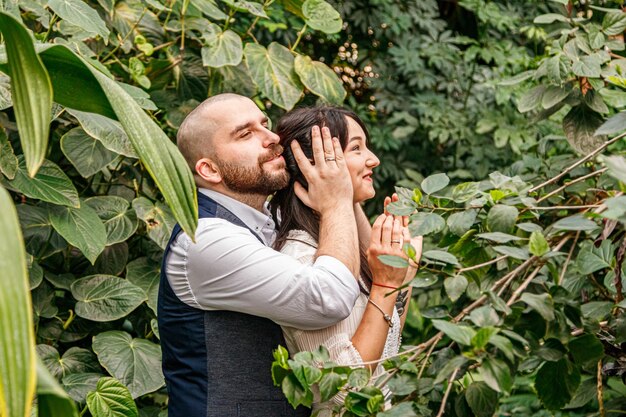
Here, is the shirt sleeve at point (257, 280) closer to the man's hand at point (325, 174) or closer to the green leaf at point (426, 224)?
the man's hand at point (325, 174)

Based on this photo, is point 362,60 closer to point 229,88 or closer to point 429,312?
point 229,88

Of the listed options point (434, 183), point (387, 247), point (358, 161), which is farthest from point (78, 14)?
point (434, 183)

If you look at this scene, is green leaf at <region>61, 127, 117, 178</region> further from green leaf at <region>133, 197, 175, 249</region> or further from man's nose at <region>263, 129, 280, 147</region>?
man's nose at <region>263, 129, 280, 147</region>

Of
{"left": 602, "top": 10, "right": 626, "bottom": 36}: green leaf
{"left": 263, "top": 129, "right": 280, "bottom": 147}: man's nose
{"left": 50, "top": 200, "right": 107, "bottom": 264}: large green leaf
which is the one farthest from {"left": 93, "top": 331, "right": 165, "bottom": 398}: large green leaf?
{"left": 602, "top": 10, "right": 626, "bottom": 36}: green leaf

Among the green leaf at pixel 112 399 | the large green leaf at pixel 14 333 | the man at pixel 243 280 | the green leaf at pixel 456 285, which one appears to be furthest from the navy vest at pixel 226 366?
the large green leaf at pixel 14 333

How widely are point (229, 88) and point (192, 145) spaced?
4.10 ft

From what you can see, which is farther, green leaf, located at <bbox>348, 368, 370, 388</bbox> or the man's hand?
the man's hand

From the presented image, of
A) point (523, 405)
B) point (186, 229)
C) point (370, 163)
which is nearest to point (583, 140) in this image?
point (370, 163)

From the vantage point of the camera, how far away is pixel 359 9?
Answer: 17.1ft

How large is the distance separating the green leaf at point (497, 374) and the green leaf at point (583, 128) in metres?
1.49

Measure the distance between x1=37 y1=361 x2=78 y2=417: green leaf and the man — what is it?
3.09ft

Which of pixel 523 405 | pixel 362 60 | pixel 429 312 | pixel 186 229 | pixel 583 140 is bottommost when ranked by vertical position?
pixel 523 405

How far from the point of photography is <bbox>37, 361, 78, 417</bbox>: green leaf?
0.85 m

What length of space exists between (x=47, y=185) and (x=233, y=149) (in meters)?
0.80
